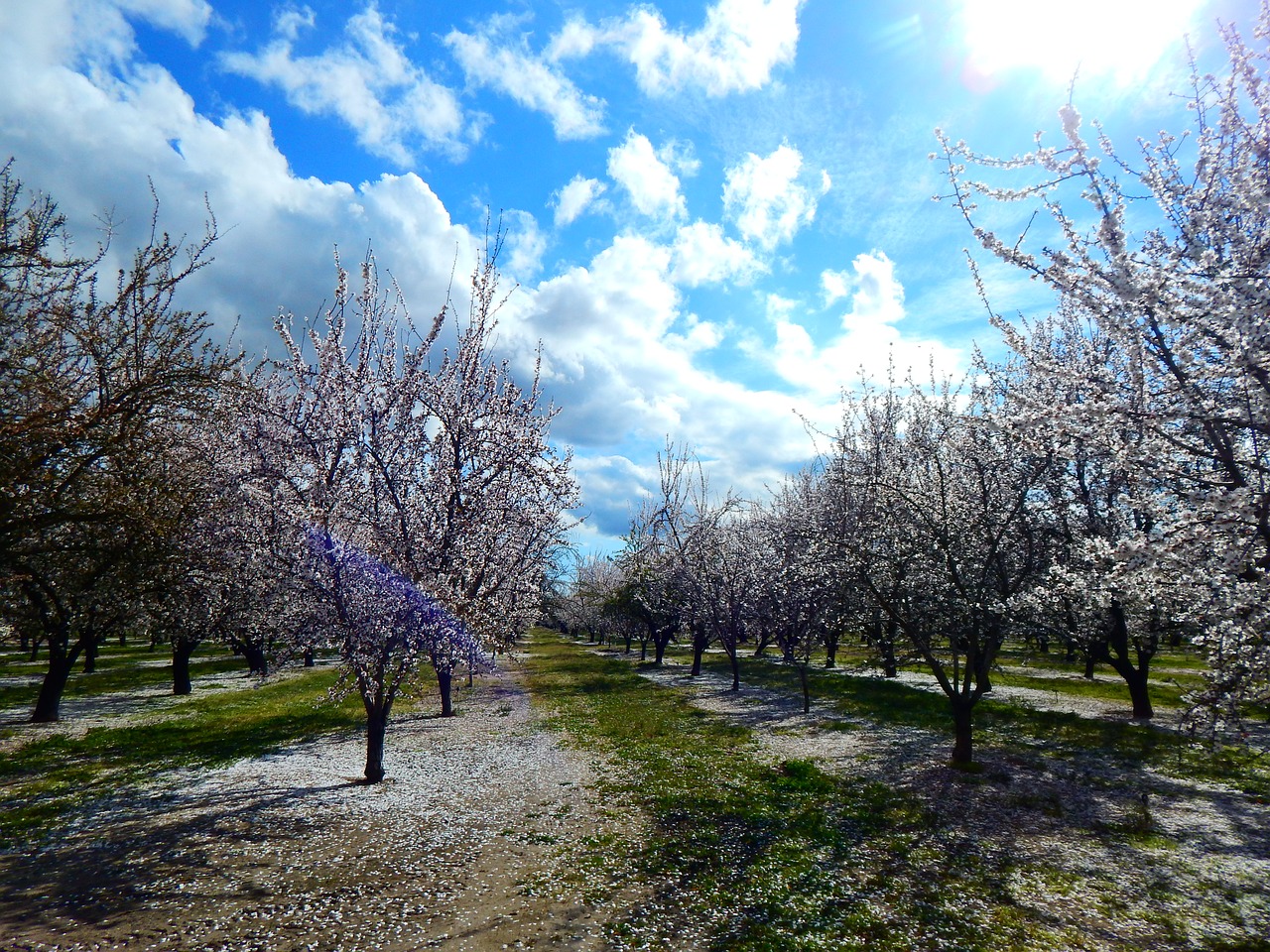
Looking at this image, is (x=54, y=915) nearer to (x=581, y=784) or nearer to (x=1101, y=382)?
(x=581, y=784)

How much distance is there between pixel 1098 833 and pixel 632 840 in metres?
8.42

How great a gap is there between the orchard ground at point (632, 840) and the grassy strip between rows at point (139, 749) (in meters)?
0.13

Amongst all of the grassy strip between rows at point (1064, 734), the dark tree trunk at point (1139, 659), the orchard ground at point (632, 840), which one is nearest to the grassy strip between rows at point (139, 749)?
the orchard ground at point (632, 840)

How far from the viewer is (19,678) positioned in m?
34.6

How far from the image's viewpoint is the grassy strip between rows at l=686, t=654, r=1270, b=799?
15.4 meters

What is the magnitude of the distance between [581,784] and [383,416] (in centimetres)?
969

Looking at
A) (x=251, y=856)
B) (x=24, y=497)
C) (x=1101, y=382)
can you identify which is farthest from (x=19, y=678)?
(x=1101, y=382)

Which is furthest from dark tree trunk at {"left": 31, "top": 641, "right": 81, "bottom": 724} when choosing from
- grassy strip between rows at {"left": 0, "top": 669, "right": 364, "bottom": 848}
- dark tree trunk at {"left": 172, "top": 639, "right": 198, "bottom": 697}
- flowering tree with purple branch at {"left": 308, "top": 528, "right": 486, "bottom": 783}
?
flowering tree with purple branch at {"left": 308, "top": 528, "right": 486, "bottom": 783}

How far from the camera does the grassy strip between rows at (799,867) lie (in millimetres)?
7477

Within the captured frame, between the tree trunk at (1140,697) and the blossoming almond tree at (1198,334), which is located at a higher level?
the blossoming almond tree at (1198,334)

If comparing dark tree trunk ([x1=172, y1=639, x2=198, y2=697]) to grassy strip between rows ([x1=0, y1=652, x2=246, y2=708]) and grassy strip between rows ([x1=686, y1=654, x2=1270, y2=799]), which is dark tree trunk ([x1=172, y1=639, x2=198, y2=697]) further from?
grassy strip between rows ([x1=686, y1=654, x2=1270, y2=799])

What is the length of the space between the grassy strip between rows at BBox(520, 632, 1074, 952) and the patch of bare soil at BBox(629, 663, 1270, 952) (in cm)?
62

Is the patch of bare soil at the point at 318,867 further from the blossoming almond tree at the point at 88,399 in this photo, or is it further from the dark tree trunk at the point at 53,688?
the dark tree trunk at the point at 53,688

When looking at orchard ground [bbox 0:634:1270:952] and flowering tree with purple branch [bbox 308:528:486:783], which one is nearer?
orchard ground [bbox 0:634:1270:952]
